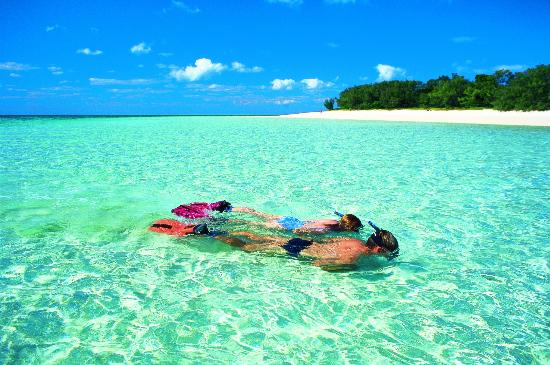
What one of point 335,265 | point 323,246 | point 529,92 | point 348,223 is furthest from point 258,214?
point 529,92

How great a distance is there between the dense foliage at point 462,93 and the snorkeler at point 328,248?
4538 centimetres

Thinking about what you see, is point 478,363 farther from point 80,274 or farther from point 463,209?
point 463,209

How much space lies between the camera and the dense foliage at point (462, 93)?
41656 mm

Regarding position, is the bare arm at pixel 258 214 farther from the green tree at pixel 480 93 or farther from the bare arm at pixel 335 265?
the green tree at pixel 480 93

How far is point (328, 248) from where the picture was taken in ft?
16.2

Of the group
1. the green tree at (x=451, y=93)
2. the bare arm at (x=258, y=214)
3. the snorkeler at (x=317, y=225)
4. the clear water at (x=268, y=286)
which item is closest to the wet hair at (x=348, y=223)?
the snorkeler at (x=317, y=225)

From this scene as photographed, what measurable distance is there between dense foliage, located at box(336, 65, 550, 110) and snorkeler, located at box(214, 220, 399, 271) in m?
45.4

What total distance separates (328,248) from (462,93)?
202 feet

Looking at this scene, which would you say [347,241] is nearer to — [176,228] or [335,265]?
[335,265]

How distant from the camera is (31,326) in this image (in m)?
3.41

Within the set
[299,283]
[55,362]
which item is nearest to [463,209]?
[299,283]

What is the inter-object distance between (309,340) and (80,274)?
2.72 m

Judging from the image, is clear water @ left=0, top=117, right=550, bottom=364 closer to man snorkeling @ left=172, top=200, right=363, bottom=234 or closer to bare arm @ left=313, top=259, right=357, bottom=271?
bare arm @ left=313, top=259, right=357, bottom=271

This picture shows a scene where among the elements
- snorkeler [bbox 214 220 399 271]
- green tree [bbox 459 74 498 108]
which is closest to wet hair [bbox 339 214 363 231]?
snorkeler [bbox 214 220 399 271]
